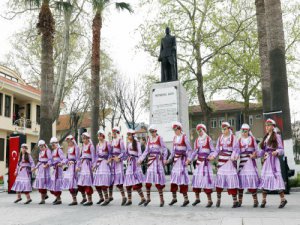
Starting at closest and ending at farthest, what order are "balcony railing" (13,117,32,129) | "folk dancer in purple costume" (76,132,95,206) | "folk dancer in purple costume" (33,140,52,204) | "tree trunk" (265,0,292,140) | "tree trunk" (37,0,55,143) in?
"folk dancer in purple costume" (76,132,95,206) < "folk dancer in purple costume" (33,140,52,204) < "tree trunk" (265,0,292,140) < "tree trunk" (37,0,55,143) < "balcony railing" (13,117,32,129)

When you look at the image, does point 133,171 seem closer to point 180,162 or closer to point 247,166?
point 180,162

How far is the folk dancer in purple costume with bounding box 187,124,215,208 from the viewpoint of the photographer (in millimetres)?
9577

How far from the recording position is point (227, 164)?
377 inches

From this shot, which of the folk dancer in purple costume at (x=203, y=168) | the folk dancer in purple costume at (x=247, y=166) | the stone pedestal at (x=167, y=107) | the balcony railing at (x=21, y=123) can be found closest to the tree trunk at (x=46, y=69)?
the stone pedestal at (x=167, y=107)

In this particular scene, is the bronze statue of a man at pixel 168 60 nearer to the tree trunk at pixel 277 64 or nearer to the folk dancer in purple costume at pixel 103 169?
the tree trunk at pixel 277 64

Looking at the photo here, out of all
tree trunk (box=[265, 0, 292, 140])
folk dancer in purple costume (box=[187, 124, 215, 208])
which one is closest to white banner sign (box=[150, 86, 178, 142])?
tree trunk (box=[265, 0, 292, 140])

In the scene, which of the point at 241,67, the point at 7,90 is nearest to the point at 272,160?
the point at 241,67

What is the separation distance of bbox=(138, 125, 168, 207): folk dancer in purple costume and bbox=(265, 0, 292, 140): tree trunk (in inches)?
192

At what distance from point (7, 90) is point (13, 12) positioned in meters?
12.9

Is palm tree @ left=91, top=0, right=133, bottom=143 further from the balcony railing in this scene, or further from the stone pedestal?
the balcony railing

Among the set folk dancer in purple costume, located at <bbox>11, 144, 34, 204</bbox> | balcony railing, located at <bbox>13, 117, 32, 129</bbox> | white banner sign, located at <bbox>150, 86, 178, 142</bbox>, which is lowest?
folk dancer in purple costume, located at <bbox>11, 144, 34, 204</bbox>

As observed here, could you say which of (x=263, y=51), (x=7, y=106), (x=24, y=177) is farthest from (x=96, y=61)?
(x=7, y=106)

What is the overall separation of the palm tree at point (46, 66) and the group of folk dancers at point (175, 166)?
528 cm

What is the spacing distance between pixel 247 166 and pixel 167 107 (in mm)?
6617
